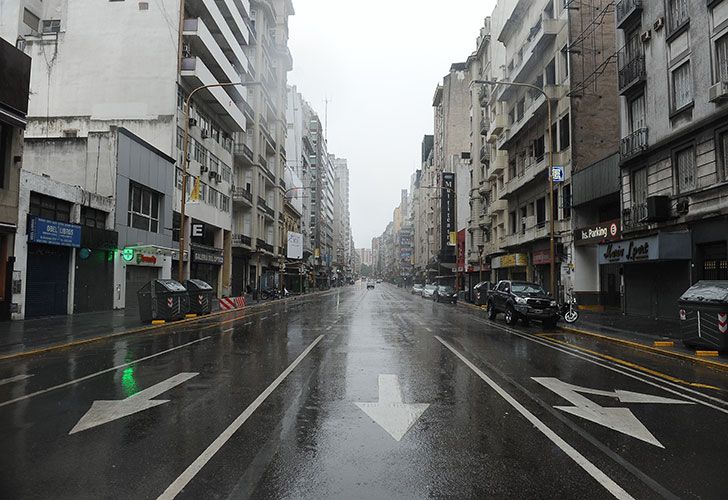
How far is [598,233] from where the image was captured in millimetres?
25938

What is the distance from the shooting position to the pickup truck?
19172 millimetres

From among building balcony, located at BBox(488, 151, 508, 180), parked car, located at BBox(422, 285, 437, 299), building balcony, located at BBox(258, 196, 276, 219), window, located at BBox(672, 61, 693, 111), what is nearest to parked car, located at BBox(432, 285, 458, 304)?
parked car, located at BBox(422, 285, 437, 299)

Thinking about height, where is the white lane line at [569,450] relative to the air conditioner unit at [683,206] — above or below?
below

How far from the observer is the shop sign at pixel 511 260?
36.4m

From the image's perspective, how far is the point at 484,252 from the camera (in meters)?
50.2

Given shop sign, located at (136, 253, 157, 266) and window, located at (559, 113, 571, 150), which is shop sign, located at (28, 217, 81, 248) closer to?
shop sign, located at (136, 253, 157, 266)

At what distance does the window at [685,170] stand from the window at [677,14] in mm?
4983

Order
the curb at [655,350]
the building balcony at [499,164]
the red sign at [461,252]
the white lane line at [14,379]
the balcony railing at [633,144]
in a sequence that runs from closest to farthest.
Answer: the white lane line at [14,379] → the curb at [655,350] → the balcony railing at [633,144] → the building balcony at [499,164] → the red sign at [461,252]

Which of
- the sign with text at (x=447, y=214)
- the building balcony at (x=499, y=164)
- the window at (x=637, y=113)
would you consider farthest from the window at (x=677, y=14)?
the sign with text at (x=447, y=214)

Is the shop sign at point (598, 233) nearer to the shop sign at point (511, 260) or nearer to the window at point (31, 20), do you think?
the shop sign at point (511, 260)

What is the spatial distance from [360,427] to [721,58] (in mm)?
19275

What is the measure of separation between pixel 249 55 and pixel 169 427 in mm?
51632

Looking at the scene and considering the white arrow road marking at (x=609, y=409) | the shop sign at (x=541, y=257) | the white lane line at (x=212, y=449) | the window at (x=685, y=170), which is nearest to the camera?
the white lane line at (x=212, y=449)

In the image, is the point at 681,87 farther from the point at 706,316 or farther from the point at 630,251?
the point at 706,316
